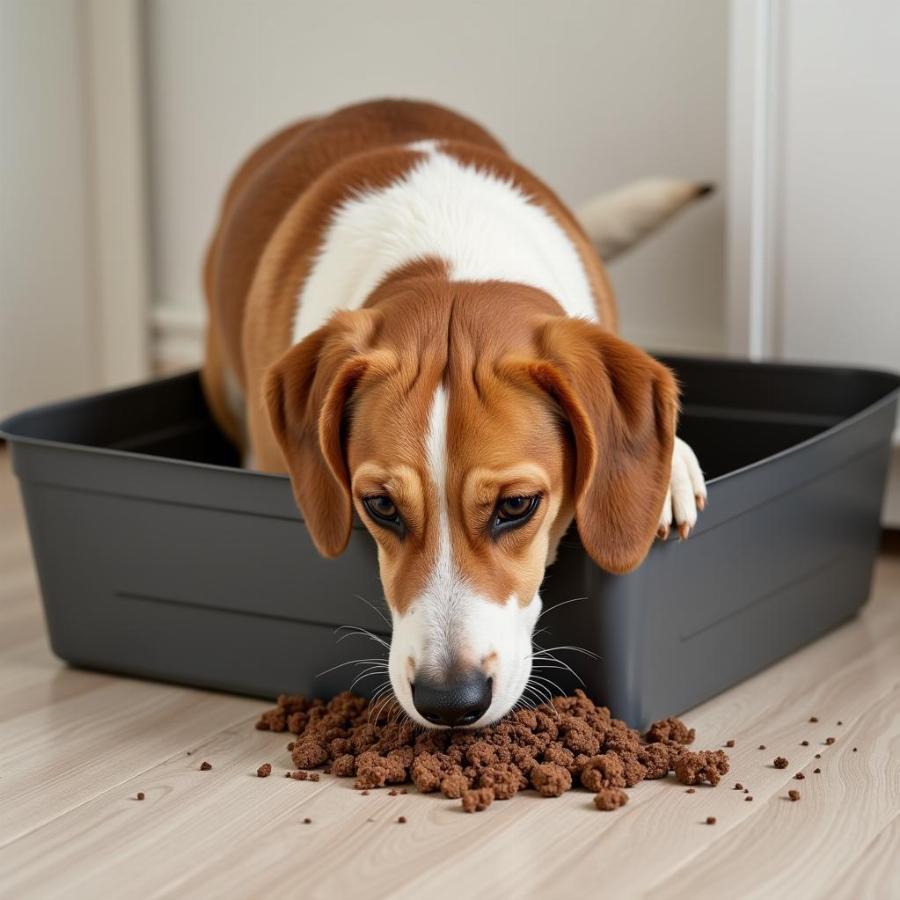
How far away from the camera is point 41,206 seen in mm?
3580

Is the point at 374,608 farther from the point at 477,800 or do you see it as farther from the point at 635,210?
the point at 635,210

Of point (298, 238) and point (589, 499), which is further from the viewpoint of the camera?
point (298, 238)

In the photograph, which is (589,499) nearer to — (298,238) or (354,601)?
(354,601)

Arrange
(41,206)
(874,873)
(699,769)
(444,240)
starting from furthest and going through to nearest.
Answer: (41,206) < (444,240) < (699,769) < (874,873)

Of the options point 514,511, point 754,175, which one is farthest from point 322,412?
point 754,175

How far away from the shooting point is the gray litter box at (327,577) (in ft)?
5.93

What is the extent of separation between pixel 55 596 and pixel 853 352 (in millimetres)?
1432

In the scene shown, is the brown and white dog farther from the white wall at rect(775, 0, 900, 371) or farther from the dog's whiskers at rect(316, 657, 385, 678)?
the white wall at rect(775, 0, 900, 371)

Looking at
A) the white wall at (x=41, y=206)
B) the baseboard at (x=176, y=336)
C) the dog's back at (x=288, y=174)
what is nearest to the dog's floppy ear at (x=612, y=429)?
the dog's back at (x=288, y=174)

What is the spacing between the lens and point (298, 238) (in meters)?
2.25

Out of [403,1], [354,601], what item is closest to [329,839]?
[354,601]

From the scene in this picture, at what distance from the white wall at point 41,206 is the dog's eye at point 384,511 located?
6.81 ft

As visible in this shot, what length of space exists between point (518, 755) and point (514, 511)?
0.95ft

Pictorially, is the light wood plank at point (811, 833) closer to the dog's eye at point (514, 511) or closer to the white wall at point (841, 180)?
the dog's eye at point (514, 511)
